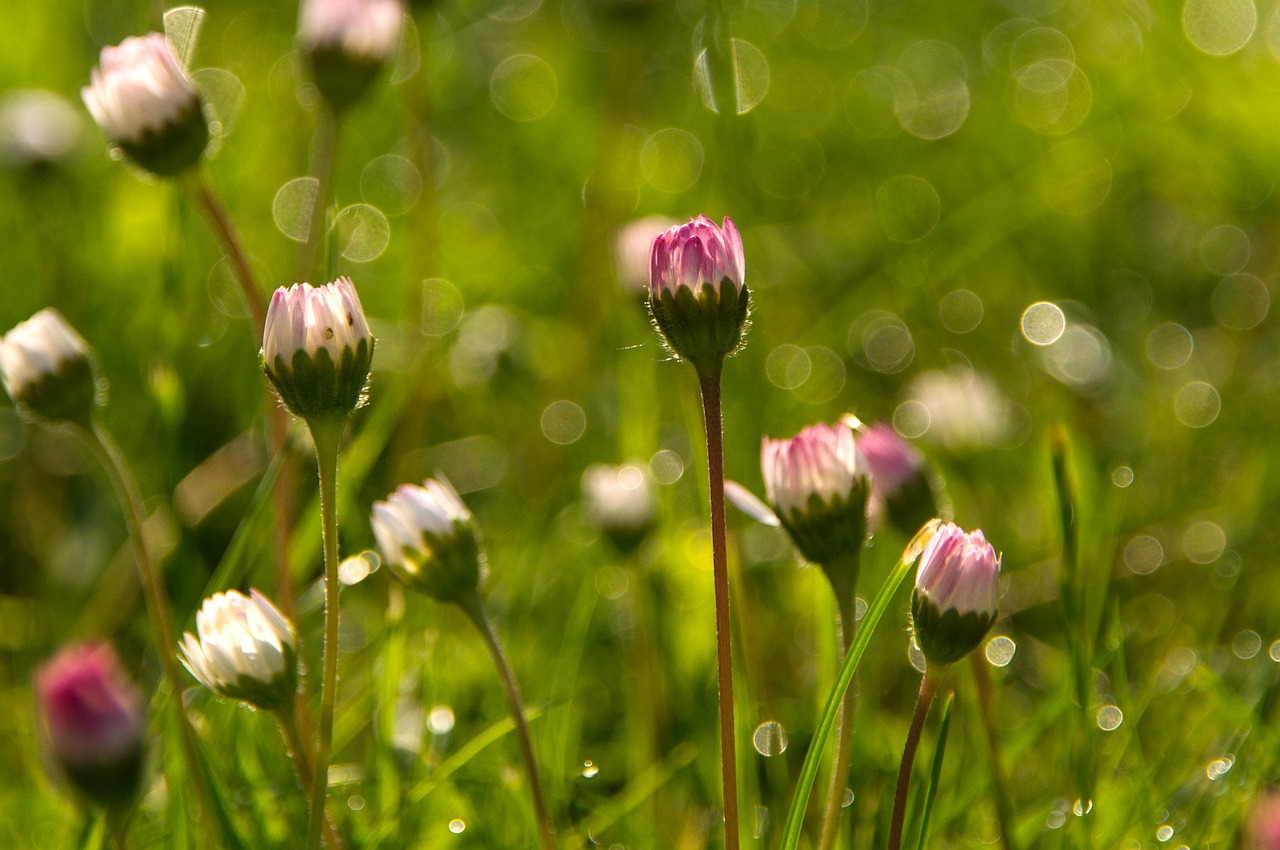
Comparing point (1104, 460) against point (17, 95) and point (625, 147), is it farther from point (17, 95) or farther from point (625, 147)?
point (17, 95)

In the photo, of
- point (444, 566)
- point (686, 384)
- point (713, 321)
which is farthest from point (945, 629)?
point (686, 384)

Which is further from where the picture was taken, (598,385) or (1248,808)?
(598,385)

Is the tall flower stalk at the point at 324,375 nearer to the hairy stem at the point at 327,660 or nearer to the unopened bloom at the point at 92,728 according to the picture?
the hairy stem at the point at 327,660

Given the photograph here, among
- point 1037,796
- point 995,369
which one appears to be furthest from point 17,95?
point 1037,796

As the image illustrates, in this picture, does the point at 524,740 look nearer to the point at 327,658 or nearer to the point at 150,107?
the point at 327,658

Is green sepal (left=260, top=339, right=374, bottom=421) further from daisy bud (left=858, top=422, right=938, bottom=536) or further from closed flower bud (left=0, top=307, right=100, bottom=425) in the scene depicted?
daisy bud (left=858, top=422, right=938, bottom=536)
